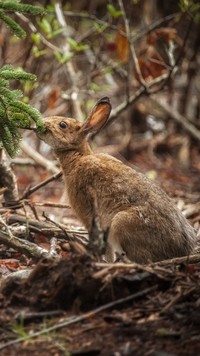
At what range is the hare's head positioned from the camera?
676 cm

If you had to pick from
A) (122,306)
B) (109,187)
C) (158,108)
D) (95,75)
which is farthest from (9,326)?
(158,108)

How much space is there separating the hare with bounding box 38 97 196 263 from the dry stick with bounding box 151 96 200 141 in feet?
17.8

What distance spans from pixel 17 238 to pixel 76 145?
4.96ft

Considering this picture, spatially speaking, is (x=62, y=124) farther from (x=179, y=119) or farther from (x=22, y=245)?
(x=179, y=119)

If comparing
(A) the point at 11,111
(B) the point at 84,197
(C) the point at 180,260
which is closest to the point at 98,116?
(B) the point at 84,197

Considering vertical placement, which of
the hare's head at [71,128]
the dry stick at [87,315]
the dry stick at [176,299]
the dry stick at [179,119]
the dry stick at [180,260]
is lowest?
the dry stick at [176,299]

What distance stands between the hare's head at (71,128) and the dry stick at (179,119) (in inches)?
212

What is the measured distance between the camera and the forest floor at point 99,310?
3729mm

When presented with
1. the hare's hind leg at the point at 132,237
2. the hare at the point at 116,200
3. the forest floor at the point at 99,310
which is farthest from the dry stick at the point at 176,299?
the hare's hind leg at the point at 132,237

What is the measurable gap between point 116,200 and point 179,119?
6689mm

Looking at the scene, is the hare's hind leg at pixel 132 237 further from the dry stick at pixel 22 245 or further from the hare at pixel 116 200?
the dry stick at pixel 22 245

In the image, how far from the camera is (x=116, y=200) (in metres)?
6.10

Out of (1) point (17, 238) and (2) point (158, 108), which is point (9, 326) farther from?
(2) point (158, 108)

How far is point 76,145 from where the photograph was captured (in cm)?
704
